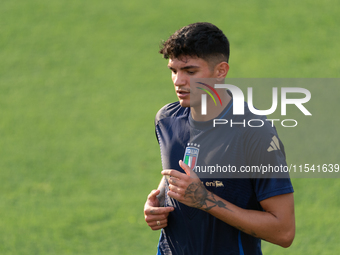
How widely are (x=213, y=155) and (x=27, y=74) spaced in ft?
34.5

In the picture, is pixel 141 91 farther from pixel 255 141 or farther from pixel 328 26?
pixel 255 141

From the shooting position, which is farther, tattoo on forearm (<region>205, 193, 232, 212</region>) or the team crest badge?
the team crest badge

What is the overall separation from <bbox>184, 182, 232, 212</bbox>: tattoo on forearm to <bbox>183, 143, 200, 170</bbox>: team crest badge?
271 mm

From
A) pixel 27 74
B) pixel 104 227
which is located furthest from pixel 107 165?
pixel 27 74

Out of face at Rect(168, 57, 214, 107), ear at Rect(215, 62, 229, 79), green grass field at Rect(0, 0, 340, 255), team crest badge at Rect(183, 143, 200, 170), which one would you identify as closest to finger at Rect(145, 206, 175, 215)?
team crest badge at Rect(183, 143, 200, 170)

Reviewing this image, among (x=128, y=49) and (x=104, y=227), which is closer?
(x=104, y=227)

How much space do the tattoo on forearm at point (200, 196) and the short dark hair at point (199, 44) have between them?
83 centimetres

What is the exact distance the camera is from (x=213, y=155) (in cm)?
321

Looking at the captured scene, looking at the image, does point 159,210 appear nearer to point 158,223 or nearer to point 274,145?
point 158,223

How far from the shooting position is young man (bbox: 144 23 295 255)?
3029 millimetres

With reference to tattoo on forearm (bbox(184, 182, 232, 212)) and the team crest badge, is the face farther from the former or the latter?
tattoo on forearm (bbox(184, 182, 232, 212))

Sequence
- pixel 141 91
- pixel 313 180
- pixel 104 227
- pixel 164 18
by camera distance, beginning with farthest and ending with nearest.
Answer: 1. pixel 164 18
2. pixel 141 91
3. pixel 313 180
4. pixel 104 227

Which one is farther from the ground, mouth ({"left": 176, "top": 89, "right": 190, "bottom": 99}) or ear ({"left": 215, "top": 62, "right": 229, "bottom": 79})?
ear ({"left": 215, "top": 62, "right": 229, "bottom": 79})

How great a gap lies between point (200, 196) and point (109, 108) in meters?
8.16
